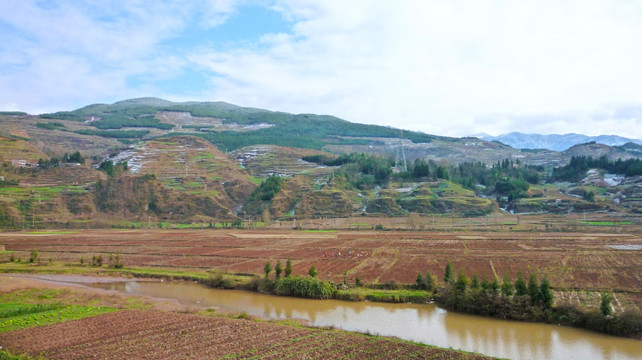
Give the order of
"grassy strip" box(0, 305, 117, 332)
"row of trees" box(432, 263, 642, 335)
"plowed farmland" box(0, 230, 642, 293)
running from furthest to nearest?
"plowed farmland" box(0, 230, 642, 293) < "grassy strip" box(0, 305, 117, 332) < "row of trees" box(432, 263, 642, 335)

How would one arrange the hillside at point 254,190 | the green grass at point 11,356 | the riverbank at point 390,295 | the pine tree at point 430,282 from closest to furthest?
the green grass at point 11,356 < the riverbank at point 390,295 < the pine tree at point 430,282 < the hillside at point 254,190

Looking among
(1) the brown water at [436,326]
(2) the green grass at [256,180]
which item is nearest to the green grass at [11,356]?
(1) the brown water at [436,326]

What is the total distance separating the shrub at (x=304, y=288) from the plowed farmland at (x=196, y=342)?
27.5ft

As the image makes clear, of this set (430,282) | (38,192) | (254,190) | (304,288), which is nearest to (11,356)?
(304,288)

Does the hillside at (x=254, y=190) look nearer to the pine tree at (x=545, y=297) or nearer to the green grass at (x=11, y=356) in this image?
the pine tree at (x=545, y=297)

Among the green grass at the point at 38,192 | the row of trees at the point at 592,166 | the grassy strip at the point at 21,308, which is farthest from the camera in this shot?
the row of trees at the point at 592,166

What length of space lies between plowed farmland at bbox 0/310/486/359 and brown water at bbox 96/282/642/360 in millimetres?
3131

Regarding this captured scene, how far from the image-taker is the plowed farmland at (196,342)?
20750 mm

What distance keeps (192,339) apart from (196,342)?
61 centimetres

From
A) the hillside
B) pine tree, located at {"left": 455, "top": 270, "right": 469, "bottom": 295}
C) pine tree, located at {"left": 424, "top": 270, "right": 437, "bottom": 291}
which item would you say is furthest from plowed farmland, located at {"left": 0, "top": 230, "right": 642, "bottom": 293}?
the hillside

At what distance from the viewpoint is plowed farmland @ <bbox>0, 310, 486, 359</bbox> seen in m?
20.8

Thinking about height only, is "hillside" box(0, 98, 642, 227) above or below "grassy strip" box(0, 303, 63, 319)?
above

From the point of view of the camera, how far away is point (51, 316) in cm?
2802

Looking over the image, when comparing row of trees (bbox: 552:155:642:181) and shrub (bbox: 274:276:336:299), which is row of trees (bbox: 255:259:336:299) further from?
row of trees (bbox: 552:155:642:181)
